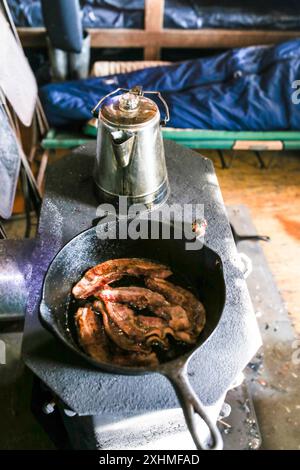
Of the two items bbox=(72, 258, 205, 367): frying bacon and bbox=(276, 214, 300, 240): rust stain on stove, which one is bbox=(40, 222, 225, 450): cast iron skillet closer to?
bbox=(72, 258, 205, 367): frying bacon

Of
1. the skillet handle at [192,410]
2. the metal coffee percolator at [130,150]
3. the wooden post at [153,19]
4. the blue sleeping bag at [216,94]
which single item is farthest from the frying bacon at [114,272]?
the wooden post at [153,19]

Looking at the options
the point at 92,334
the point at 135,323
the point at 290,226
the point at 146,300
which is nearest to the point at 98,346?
the point at 92,334

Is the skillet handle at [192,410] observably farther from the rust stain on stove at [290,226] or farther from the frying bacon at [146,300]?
the rust stain on stove at [290,226]

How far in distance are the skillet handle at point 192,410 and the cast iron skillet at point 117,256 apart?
0.04 m

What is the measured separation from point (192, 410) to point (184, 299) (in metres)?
0.59

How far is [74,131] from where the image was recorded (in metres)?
3.47

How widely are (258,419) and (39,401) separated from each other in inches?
47.9

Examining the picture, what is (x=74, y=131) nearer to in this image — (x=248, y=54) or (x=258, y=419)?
(x=248, y=54)

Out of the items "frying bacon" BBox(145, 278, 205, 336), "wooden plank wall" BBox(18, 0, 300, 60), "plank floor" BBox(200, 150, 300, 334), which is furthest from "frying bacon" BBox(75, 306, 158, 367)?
"wooden plank wall" BBox(18, 0, 300, 60)

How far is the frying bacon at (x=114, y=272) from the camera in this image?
170cm

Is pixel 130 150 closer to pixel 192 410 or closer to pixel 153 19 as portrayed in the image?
pixel 192 410

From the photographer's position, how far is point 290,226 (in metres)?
3.35

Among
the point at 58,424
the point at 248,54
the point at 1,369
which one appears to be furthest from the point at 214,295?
the point at 248,54

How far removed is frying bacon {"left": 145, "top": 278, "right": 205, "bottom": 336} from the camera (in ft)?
5.16
